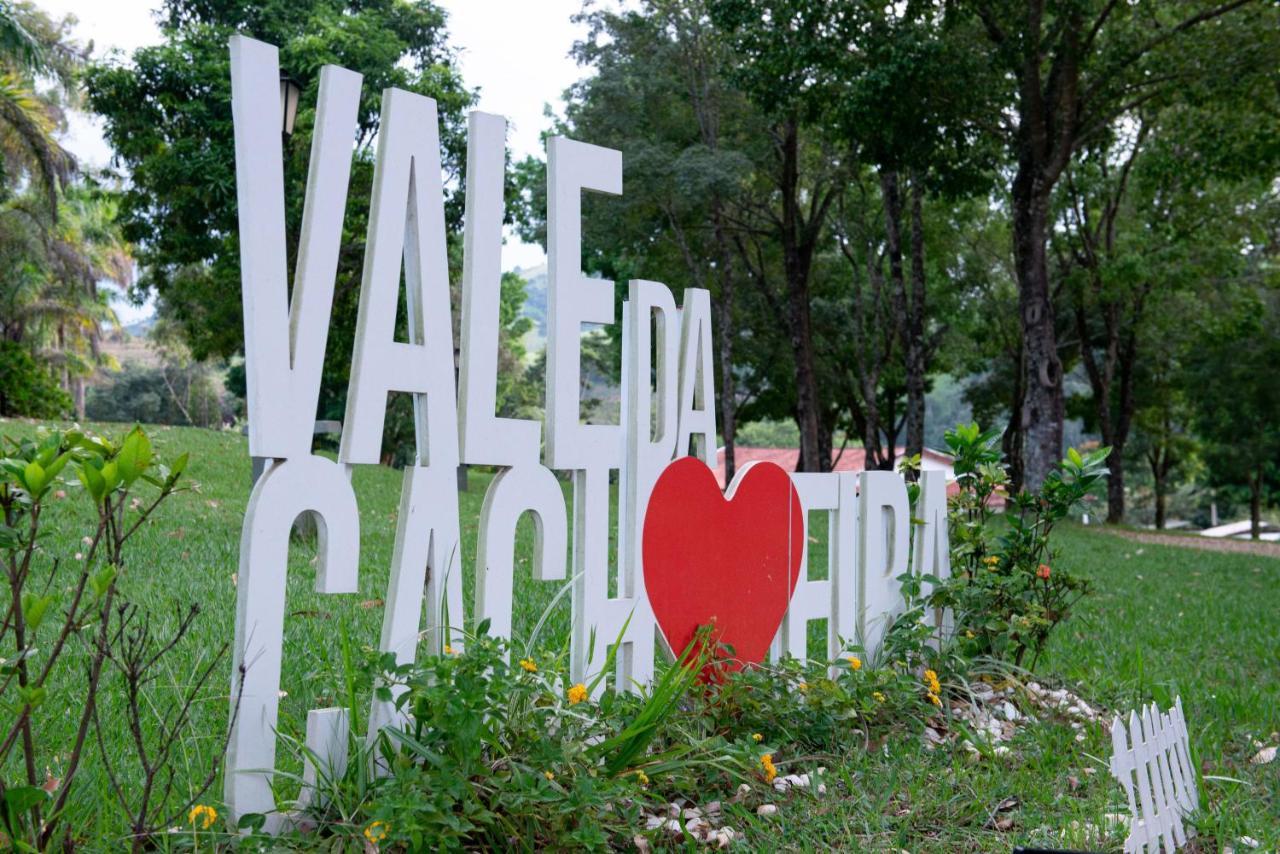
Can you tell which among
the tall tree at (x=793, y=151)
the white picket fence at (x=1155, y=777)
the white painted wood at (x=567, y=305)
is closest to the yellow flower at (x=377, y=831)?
the white painted wood at (x=567, y=305)

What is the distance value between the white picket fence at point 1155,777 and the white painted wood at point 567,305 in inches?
72.8

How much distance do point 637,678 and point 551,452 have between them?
927 mm

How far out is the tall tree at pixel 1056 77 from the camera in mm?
13711

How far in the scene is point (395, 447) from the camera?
3291 cm

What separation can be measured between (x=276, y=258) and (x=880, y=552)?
3.04m

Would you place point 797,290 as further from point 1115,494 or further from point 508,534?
point 508,534

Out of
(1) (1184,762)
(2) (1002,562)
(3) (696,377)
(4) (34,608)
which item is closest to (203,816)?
(4) (34,608)

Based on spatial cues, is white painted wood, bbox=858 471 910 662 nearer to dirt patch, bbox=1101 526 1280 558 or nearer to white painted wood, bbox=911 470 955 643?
white painted wood, bbox=911 470 955 643

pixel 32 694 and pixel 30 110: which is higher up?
pixel 30 110

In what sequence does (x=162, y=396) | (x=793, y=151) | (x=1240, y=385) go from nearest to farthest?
(x=793, y=151) → (x=1240, y=385) → (x=162, y=396)

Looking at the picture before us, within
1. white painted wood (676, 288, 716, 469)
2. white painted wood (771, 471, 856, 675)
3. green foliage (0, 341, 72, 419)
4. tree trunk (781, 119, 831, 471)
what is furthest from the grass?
green foliage (0, 341, 72, 419)

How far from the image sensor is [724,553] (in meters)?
4.24

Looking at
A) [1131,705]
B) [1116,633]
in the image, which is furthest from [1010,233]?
[1131,705]

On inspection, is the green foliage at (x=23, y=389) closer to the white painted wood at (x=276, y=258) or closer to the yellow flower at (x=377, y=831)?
the white painted wood at (x=276, y=258)
